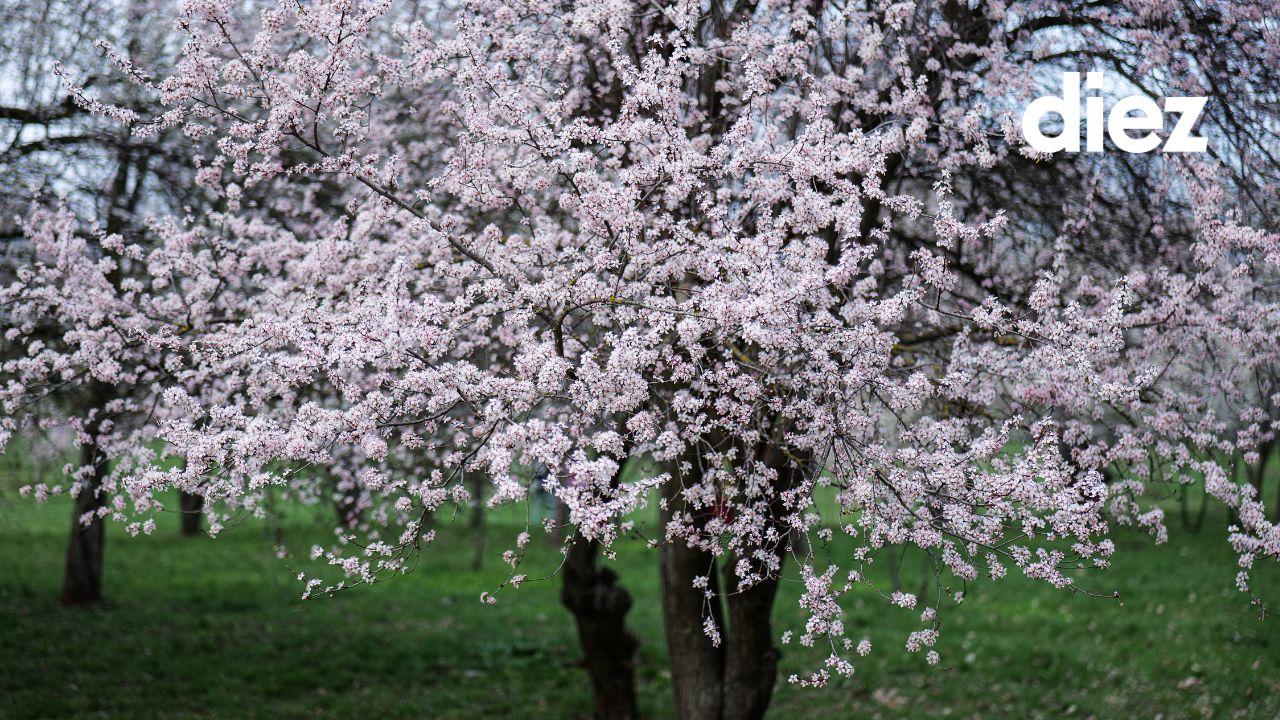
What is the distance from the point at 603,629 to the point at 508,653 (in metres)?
3.09

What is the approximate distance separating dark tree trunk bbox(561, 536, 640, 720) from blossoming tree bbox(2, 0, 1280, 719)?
2114 millimetres

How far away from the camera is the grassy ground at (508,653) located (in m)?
10.5

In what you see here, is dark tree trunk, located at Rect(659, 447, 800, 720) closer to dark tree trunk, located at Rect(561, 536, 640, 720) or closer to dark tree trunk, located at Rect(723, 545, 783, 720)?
dark tree trunk, located at Rect(723, 545, 783, 720)

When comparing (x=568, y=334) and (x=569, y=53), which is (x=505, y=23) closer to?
(x=569, y=53)

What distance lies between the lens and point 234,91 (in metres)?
5.07

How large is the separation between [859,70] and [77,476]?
559cm

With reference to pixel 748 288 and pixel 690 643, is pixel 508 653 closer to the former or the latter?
pixel 690 643

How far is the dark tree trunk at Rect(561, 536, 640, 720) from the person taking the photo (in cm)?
1023

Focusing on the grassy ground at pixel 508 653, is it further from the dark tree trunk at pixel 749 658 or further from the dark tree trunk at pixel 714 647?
the dark tree trunk at pixel 749 658

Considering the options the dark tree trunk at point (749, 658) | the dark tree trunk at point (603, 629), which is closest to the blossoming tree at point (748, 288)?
the dark tree trunk at point (749, 658)

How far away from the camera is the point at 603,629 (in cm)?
1027

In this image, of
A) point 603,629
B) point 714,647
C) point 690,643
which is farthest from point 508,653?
point 714,647

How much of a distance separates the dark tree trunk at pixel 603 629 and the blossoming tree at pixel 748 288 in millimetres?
2114

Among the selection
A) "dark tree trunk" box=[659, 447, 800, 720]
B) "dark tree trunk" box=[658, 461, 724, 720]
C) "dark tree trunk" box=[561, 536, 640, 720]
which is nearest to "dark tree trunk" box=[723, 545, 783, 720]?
"dark tree trunk" box=[659, 447, 800, 720]
